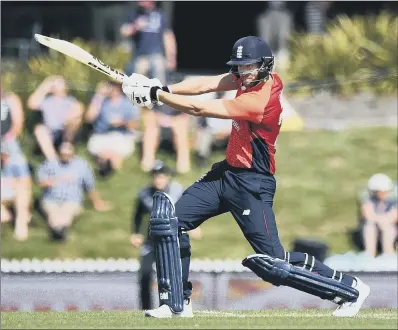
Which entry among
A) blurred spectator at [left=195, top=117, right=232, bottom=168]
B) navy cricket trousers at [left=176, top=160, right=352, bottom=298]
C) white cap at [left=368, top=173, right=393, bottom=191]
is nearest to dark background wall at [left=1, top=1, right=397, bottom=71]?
blurred spectator at [left=195, top=117, right=232, bottom=168]

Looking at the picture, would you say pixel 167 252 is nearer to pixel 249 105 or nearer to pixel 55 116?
pixel 249 105

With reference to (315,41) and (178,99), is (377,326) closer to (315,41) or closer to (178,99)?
(178,99)

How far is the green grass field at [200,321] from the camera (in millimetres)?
7121

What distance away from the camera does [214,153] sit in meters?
15.5

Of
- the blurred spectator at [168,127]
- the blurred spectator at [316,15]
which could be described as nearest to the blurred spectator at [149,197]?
the blurred spectator at [168,127]

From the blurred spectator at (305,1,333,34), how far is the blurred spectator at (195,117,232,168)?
483 cm

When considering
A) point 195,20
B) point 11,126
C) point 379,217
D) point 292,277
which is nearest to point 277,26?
point 195,20

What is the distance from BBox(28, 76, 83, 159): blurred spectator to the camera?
583 inches

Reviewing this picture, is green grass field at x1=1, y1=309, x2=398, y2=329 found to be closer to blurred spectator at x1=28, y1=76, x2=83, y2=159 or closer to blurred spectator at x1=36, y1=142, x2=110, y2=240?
blurred spectator at x1=36, y1=142, x2=110, y2=240

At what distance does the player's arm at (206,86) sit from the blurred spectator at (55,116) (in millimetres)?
6508

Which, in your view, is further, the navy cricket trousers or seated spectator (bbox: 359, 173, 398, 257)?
seated spectator (bbox: 359, 173, 398, 257)

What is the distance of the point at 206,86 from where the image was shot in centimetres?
831

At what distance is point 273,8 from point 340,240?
710cm

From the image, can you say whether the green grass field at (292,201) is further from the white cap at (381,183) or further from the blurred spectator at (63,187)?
the white cap at (381,183)
